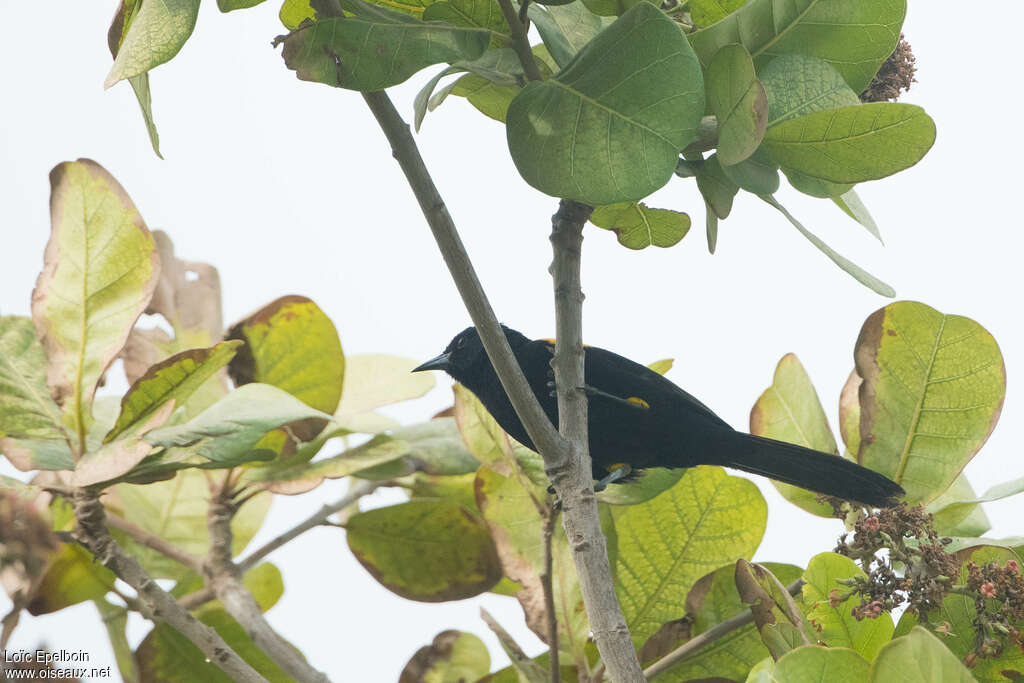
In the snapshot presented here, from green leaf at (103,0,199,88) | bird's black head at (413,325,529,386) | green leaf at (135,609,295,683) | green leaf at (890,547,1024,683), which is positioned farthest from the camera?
bird's black head at (413,325,529,386)

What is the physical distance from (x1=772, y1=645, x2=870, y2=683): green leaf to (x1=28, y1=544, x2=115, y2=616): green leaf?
928 mm

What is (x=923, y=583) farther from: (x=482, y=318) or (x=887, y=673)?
(x=482, y=318)

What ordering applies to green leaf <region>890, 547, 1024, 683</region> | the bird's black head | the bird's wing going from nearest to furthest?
green leaf <region>890, 547, 1024, 683</region>
the bird's wing
the bird's black head

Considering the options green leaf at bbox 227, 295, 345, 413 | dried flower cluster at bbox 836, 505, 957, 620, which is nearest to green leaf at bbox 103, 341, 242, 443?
green leaf at bbox 227, 295, 345, 413

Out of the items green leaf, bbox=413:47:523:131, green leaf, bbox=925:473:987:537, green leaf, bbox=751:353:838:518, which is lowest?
green leaf, bbox=925:473:987:537

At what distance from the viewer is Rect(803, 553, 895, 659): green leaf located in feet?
3.13

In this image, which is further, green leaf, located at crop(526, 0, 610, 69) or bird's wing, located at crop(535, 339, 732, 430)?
bird's wing, located at crop(535, 339, 732, 430)

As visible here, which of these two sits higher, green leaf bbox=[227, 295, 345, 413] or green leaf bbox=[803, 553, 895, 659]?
green leaf bbox=[227, 295, 345, 413]

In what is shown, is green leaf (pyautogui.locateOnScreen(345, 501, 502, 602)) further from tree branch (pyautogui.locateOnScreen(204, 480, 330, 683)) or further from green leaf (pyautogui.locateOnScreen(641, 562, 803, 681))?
A: green leaf (pyautogui.locateOnScreen(641, 562, 803, 681))

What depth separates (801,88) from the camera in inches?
33.5

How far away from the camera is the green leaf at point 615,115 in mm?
782

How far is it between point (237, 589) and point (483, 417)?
44 centimetres

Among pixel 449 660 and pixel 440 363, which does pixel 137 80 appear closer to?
pixel 449 660

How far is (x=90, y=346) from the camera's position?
1.25m
